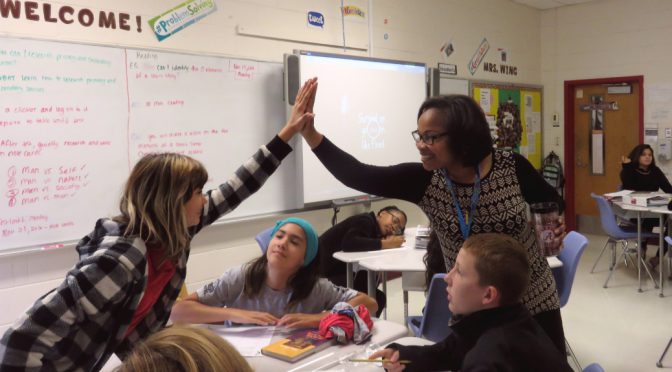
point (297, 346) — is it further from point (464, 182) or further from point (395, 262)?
point (395, 262)

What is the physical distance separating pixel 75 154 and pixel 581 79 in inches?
255

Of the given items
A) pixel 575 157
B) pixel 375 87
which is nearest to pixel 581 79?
pixel 575 157

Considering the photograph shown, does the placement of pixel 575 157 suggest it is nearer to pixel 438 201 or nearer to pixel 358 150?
pixel 358 150

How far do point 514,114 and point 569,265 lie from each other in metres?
4.40

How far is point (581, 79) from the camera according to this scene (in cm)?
754

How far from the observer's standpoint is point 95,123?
10.8 ft

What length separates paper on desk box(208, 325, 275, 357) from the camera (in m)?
1.84

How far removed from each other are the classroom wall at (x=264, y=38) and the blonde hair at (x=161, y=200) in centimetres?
198

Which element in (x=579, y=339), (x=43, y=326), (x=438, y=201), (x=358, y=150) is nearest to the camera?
(x=43, y=326)

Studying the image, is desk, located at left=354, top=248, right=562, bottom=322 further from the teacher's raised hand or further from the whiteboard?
the teacher's raised hand

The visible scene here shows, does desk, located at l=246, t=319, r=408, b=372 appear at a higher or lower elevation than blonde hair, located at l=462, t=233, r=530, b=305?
lower

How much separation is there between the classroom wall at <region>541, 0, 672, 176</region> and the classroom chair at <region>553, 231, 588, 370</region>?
446 centimetres

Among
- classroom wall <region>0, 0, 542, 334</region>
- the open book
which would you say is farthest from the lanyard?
classroom wall <region>0, 0, 542, 334</region>

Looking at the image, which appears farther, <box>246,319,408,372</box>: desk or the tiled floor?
the tiled floor
